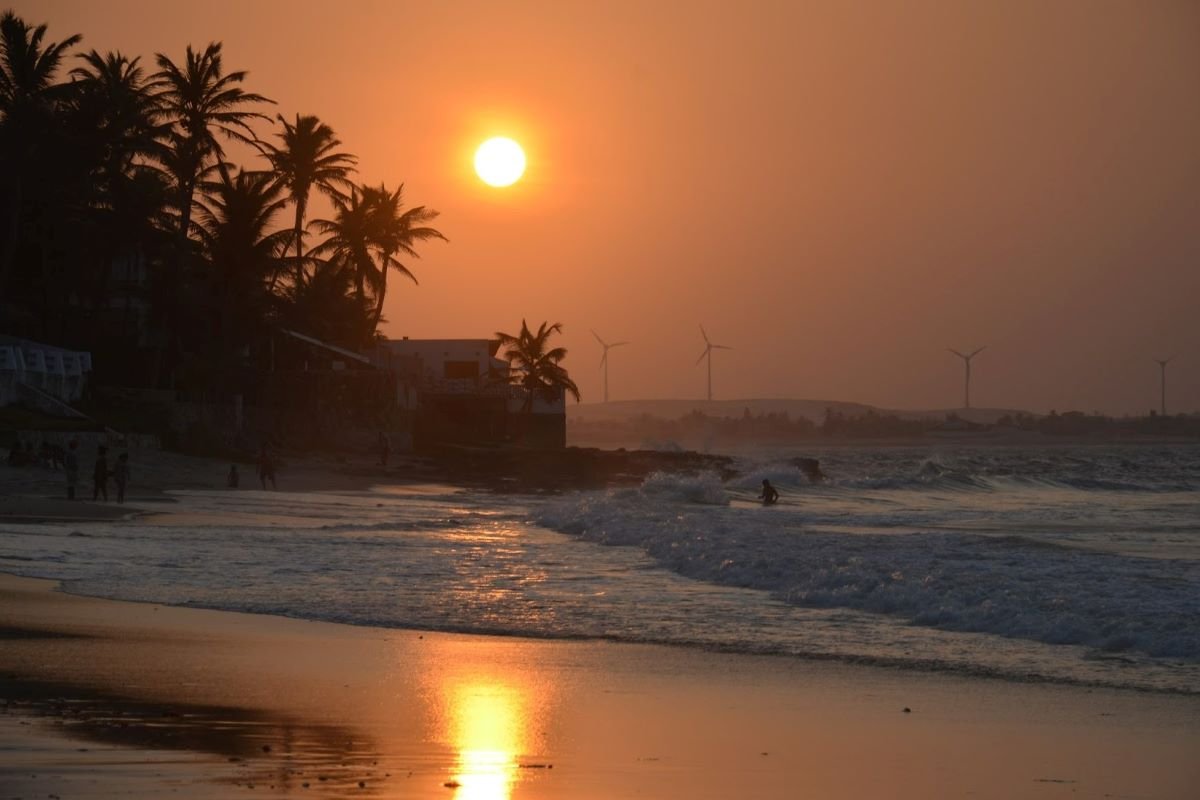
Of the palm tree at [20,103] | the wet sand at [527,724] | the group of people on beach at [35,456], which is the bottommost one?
the wet sand at [527,724]

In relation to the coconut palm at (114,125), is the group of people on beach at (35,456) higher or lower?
lower

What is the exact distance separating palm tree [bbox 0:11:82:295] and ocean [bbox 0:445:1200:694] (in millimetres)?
15667

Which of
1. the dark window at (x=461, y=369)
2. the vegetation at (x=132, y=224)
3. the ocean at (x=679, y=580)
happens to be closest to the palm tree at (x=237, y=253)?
the vegetation at (x=132, y=224)

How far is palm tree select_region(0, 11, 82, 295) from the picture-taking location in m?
44.2

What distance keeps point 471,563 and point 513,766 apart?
13.1 m

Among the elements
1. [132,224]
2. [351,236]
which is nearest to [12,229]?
[132,224]

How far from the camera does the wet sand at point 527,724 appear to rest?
7.52 metres

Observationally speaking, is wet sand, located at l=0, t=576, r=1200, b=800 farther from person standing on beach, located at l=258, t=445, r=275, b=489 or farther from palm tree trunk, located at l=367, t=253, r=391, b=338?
palm tree trunk, located at l=367, t=253, r=391, b=338

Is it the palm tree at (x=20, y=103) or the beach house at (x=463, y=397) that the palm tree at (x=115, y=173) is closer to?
the palm tree at (x=20, y=103)

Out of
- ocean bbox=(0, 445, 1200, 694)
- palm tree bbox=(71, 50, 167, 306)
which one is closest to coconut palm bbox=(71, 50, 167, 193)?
palm tree bbox=(71, 50, 167, 306)

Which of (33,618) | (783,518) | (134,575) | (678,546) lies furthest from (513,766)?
(783,518)

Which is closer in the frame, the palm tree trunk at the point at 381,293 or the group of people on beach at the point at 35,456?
the group of people on beach at the point at 35,456

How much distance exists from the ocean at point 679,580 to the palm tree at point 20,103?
15.7 meters

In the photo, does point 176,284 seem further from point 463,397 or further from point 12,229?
point 463,397
